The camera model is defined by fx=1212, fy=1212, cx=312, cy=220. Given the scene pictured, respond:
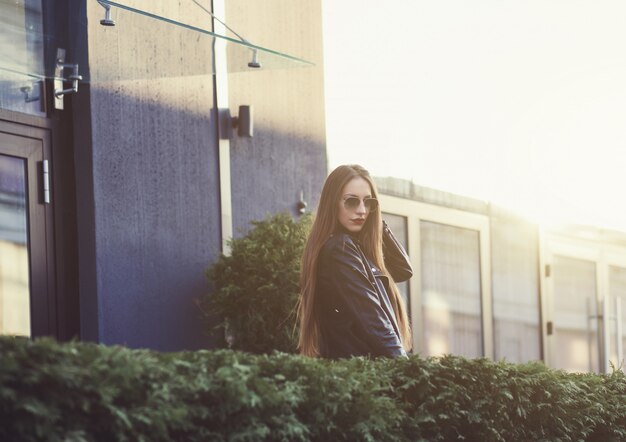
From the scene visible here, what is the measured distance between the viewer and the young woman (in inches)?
209

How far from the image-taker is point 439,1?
12.2m

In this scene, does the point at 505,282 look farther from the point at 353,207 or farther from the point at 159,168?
the point at 353,207

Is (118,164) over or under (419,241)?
over

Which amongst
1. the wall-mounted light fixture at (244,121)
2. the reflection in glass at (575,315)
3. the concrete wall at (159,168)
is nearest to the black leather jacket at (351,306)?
the concrete wall at (159,168)

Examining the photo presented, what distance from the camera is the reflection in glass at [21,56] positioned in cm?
696

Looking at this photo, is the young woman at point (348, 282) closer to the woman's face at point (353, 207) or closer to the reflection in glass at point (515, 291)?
the woman's face at point (353, 207)

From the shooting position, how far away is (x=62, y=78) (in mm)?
7270

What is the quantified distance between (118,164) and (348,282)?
9.19ft

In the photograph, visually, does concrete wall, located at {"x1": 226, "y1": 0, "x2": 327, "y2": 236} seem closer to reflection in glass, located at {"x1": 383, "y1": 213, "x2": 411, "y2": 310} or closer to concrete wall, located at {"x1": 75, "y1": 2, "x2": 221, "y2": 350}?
concrete wall, located at {"x1": 75, "y1": 2, "x2": 221, "y2": 350}

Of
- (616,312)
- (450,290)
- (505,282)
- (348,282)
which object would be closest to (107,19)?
(348,282)

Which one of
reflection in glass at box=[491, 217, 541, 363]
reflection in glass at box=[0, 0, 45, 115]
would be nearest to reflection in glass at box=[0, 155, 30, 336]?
reflection in glass at box=[0, 0, 45, 115]

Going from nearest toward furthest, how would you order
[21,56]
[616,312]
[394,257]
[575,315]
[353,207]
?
[353,207]
[394,257]
[21,56]
[575,315]
[616,312]

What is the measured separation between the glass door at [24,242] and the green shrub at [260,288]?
118 centimetres

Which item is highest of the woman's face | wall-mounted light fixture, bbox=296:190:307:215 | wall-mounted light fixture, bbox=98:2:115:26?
wall-mounted light fixture, bbox=98:2:115:26
